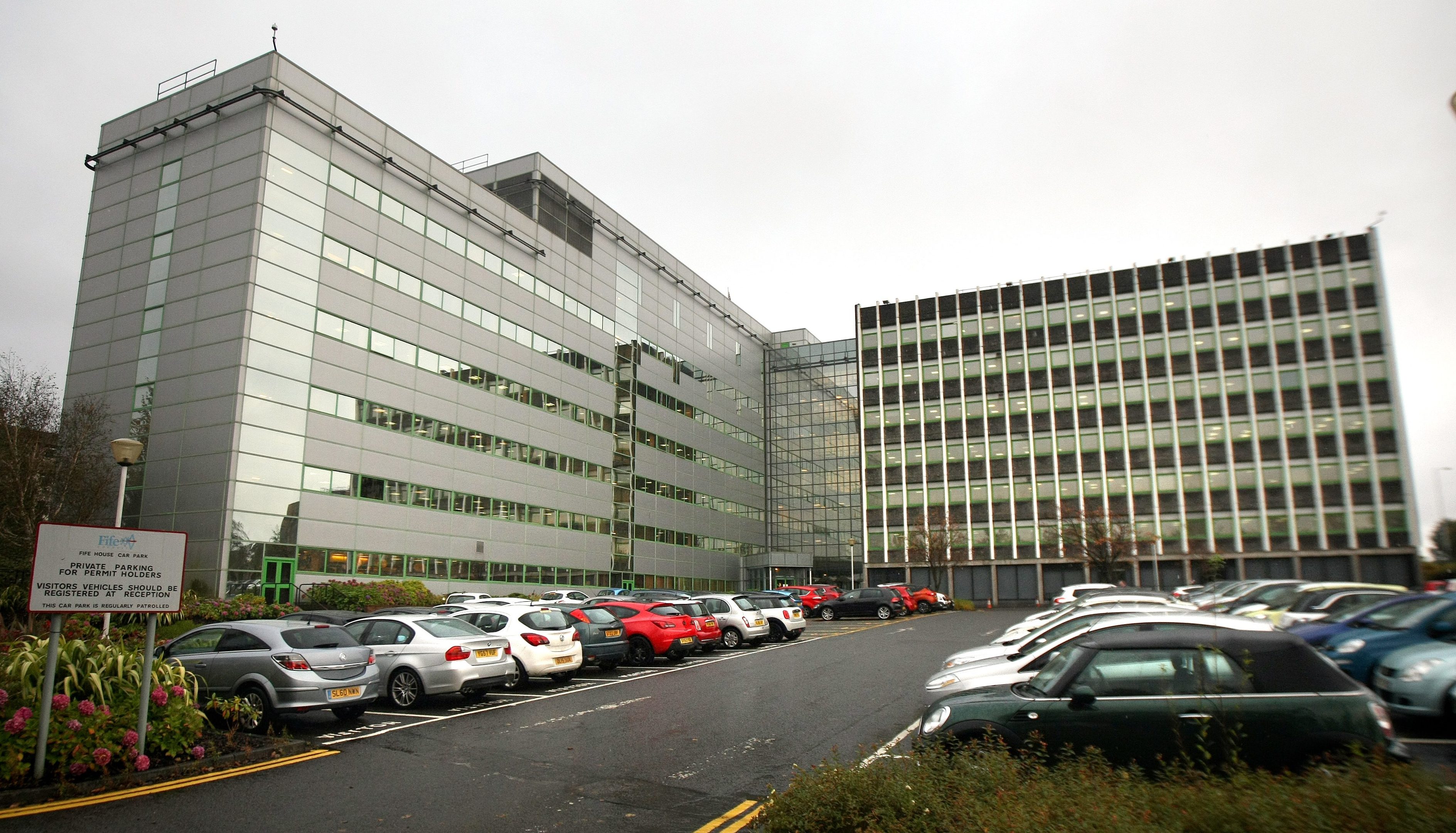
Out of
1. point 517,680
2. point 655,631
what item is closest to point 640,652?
point 655,631

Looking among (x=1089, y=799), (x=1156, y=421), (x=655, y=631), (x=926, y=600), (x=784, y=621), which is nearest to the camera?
(x=1089, y=799)

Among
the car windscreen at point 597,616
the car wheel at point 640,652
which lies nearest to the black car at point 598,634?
the car windscreen at point 597,616

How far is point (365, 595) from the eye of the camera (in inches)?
1318

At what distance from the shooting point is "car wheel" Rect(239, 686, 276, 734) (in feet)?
37.0

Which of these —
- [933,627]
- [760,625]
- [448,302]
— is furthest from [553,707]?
[448,302]

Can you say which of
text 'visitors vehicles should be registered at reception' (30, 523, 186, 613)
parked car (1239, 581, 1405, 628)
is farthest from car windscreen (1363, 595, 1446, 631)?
text 'visitors vehicles should be registered at reception' (30, 523, 186, 613)

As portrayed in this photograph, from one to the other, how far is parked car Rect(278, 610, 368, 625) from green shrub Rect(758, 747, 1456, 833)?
10.8 meters

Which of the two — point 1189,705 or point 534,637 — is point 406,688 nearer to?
point 534,637

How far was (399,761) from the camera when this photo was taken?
9.70m

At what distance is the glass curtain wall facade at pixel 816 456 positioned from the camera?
8562 centimetres

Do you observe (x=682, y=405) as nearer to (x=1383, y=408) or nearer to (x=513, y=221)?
(x=513, y=221)

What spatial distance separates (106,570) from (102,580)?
11cm

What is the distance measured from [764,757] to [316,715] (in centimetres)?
794

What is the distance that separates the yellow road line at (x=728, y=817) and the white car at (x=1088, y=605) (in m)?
8.25
